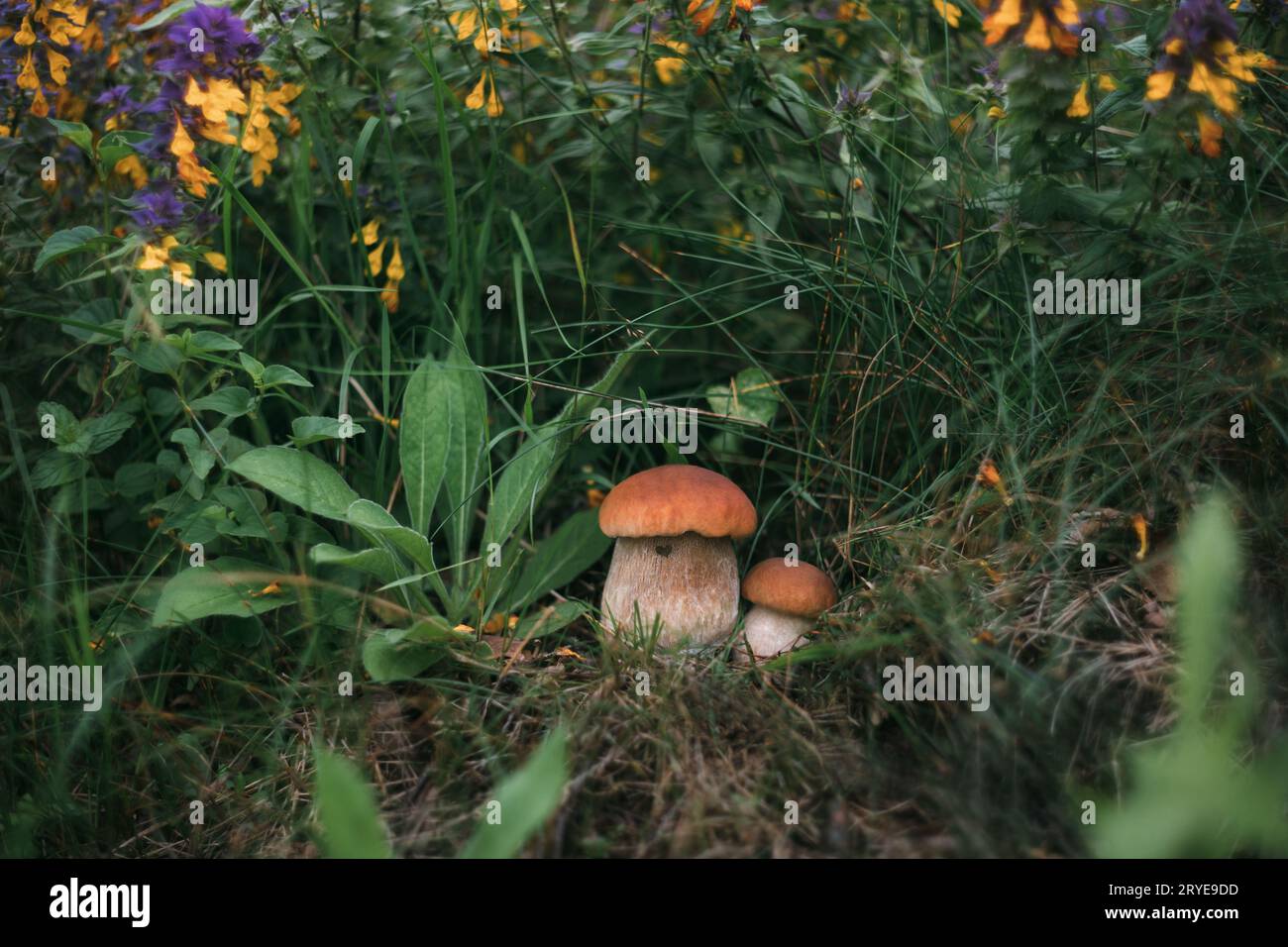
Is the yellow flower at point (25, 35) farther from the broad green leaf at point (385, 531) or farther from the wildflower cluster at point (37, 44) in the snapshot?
the broad green leaf at point (385, 531)

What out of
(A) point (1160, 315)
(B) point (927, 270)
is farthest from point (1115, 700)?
(B) point (927, 270)

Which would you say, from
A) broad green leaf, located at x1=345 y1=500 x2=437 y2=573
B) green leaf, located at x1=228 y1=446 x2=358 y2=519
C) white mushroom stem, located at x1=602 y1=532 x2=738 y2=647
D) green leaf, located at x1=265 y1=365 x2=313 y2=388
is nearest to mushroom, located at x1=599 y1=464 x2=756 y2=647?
white mushroom stem, located at x1=602 y1=532 x2=738 y2=647

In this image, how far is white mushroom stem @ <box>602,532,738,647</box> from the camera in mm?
2500

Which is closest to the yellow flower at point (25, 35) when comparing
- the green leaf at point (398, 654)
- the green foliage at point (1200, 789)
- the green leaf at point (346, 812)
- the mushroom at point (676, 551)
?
the green leaf at point (398, 654)

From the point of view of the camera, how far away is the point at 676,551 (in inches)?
99.8

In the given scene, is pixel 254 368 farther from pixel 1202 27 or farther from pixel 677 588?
pixel 1202 27

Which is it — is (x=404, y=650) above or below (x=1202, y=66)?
below

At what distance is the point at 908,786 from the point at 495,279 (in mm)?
2071

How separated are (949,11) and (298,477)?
224 centimetres

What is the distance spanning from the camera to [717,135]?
288 cm

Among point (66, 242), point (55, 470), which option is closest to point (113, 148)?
point (66, 242)

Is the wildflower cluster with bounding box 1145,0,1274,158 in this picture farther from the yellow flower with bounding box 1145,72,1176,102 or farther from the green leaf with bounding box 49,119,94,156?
the green leaf with bounding box 49,119,94,156

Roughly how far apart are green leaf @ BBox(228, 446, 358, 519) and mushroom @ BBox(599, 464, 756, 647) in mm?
679
